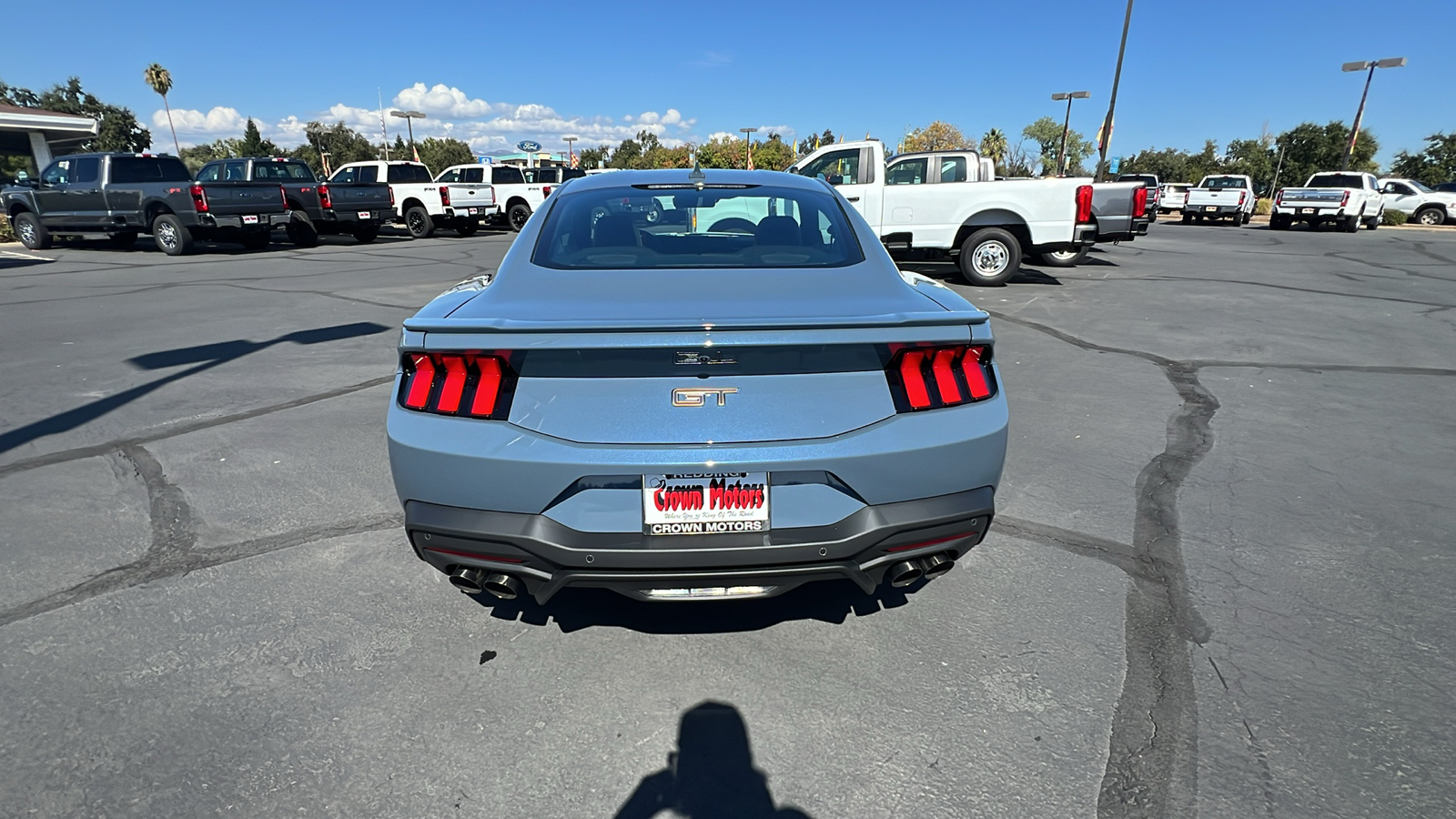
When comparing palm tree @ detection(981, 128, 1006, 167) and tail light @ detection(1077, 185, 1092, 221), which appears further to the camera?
Result: palm tree @ detection(981, 128, 1006, 167)

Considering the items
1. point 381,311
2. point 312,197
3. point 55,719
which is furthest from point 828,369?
point 312,197

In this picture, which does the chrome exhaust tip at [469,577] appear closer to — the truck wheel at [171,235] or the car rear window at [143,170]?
the truck wheel at [171,235]

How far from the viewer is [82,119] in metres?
38.0

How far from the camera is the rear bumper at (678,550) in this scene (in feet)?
7.40

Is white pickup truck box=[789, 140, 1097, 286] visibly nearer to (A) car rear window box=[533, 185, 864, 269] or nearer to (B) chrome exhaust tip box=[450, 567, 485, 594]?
(A) car rear window box=[533, 185, 864, 269]

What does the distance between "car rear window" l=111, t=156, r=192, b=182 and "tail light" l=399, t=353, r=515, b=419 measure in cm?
1808

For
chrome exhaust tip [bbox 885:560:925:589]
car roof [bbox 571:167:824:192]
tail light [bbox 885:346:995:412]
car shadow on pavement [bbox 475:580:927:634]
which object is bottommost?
car shadow on pavement [bbox 475:580:927:634]

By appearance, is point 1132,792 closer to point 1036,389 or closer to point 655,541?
point 655,541

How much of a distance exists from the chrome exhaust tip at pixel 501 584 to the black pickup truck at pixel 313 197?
61.3 ft

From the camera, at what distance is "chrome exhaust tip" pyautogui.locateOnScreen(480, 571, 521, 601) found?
2396 mm

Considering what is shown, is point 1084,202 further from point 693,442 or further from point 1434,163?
point 1434,163

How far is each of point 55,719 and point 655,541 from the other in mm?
2004

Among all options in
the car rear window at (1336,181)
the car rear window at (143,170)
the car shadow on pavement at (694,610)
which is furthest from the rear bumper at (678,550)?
the car rear window at (1336,181)

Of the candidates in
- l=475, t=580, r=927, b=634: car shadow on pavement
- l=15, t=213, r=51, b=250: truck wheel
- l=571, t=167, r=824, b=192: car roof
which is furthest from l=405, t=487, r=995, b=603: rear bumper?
l=15, t=213, r=51, b=250: truck wheel
